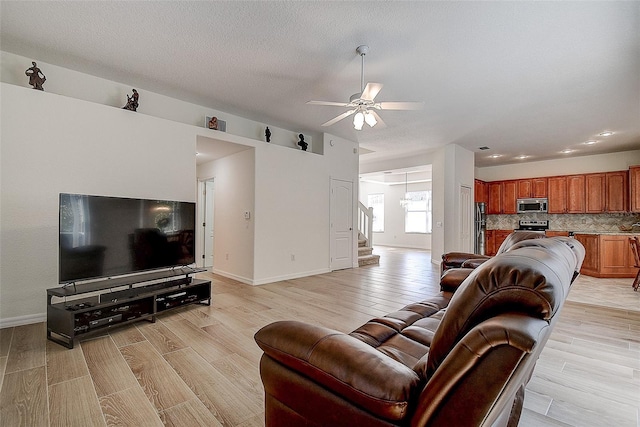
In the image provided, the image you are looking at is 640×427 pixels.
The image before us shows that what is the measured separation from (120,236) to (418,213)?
34.9 feet

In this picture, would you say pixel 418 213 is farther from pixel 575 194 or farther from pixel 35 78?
pixel 35 78

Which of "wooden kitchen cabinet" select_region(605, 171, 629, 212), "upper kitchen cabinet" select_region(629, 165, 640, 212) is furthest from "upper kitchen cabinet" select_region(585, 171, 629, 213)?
"upper kitchen cabinet" select_region(629, 165, 640, 212)

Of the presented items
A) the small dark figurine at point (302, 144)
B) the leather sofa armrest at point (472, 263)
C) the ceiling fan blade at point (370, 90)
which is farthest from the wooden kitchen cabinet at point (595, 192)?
the ceiling fan blade at point (370, 90)

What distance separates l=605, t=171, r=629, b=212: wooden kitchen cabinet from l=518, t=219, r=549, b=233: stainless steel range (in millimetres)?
1322

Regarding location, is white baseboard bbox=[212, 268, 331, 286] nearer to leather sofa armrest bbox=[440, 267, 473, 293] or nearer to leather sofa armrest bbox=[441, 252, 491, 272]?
leather sofa armrest bbox=[441, 252, 491, 272]

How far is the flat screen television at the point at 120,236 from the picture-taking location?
284 centimetres

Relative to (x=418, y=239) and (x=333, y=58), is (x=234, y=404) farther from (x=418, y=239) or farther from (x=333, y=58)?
(x=418, y=239)

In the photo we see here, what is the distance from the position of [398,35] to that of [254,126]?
3306mm

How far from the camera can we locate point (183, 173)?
429 cm

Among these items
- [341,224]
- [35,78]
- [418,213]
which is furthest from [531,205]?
[35,78]

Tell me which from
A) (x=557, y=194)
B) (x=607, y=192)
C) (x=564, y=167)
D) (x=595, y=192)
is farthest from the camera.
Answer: (x=564, y=167)

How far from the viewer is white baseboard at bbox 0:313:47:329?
3006 millimetres

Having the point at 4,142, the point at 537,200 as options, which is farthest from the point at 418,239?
the point at 4,142

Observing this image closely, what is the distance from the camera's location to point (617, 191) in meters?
6.95
